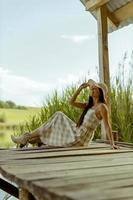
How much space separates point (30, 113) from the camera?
6504mm

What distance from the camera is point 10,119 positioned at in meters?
6.52

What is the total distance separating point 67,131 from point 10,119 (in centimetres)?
238

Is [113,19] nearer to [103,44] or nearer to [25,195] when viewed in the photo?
[103,44]

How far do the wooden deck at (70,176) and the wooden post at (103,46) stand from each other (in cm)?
151

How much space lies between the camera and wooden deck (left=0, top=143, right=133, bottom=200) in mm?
1730

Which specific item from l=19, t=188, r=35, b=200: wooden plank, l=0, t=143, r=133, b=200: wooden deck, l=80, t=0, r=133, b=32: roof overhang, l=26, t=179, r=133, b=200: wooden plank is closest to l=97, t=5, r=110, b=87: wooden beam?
l=80, t=0, r=133, b=32: roof overhang

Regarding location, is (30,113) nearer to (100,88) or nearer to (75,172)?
(100,88)

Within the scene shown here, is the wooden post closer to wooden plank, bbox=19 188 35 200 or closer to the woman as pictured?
the woman

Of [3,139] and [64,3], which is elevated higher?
[64,3]

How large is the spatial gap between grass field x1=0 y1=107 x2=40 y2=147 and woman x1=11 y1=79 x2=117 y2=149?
1.56m

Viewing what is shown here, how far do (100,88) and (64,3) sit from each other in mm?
5252

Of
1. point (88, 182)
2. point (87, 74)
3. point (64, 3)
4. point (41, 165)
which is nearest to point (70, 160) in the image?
point (41, 165)

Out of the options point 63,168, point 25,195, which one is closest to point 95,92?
point 63,168

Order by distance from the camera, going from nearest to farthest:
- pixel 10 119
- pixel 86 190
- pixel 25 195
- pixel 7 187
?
pixel 86 190
pixel 25 195
pixel 7 187
pixel 10 119
